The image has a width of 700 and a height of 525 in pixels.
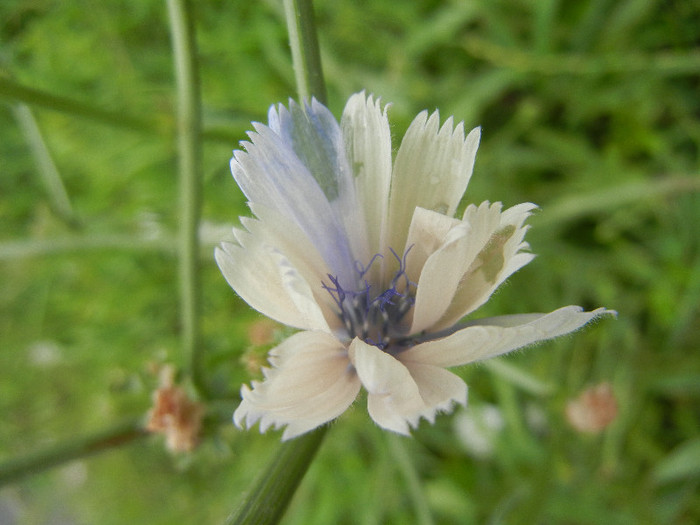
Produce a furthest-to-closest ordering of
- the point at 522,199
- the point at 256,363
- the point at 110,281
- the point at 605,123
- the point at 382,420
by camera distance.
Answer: the point at 110,281 → the point at 605,123 → the point at 522,199 → the point at 256,363 → the point at 382,420

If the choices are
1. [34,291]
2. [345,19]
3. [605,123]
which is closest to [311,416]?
[345,19]

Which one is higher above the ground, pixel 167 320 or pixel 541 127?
pixel 541 127

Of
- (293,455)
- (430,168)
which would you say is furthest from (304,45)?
(293,455)

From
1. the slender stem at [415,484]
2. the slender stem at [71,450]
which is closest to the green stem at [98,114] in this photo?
the slender stem at [71,450]

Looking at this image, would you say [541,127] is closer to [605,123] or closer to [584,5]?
[605,123]

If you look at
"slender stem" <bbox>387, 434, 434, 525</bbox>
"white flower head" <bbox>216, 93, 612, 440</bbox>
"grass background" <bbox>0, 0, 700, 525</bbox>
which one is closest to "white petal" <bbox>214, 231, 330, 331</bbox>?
"white flower head" <bbox>216, 93, 612, 440</bbox>

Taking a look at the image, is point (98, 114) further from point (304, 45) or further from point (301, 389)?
point (301, 389)
